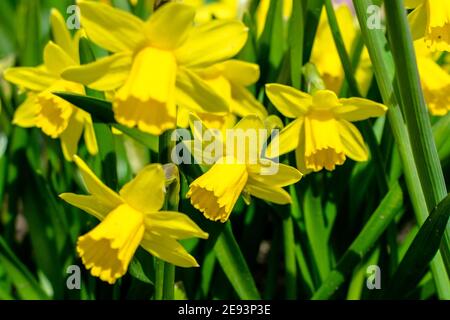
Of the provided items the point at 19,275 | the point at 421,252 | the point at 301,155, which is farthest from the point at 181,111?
the point at 19,275

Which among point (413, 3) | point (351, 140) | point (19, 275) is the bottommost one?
point (19, 275)

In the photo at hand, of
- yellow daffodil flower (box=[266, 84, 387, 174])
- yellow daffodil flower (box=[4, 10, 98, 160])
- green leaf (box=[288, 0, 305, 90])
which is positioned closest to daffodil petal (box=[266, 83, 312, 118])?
yellow daffodil flower (box=[266, 84, 387, 174])

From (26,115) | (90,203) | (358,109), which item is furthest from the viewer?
(26,115)

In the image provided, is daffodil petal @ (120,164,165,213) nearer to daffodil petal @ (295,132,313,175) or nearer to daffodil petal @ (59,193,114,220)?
daffodil petal @ (59,193,114,220)

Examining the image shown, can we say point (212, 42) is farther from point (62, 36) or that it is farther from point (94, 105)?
point (62, 36)

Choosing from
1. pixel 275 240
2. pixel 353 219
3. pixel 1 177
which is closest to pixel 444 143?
Answer: pixel 353 219

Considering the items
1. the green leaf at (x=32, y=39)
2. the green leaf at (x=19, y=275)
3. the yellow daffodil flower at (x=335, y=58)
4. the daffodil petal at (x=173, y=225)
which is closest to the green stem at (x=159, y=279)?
the daffodil petal at (x=173, y=225)
